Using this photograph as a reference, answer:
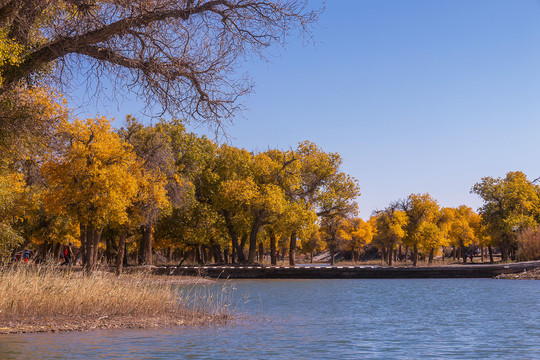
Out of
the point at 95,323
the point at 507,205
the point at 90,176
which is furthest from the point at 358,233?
the point at 95,323

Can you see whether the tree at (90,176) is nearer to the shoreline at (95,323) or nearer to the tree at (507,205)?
the shoreline at (95,323)

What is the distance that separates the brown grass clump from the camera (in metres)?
15.4

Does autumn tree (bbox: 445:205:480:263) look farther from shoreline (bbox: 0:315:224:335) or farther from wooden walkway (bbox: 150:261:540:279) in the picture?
shoreline (bbox: 0:315:224:335)

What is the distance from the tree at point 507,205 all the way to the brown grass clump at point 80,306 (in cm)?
6187

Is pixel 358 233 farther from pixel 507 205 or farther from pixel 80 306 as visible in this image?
pixel 80 306

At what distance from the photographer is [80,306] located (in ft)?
55.4

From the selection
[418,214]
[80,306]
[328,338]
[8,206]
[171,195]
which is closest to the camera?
[328,338]

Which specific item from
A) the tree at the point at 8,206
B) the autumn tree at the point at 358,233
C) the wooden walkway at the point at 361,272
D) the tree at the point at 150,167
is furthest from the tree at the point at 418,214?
the tree at the point at 8,206

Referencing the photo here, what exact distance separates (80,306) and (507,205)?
→ 68.5 meters

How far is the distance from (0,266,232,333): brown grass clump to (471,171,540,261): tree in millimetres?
61866

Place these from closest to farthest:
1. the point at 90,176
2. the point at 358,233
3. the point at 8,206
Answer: the point at 90,176 < the point at 8,206 < the point at 358,233

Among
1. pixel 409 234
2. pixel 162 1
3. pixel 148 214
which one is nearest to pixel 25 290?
pixel 162 1

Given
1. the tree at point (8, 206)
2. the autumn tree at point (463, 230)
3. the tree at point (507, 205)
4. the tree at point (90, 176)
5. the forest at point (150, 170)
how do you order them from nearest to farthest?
the forest at point (150, 170), the tree at point (8, 206), the tree at point (90, 176), the tree at point (507, 205), the autumn tree at point (463, 230)

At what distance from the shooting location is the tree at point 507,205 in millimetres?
72000
